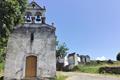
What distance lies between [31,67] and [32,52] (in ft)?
5.10

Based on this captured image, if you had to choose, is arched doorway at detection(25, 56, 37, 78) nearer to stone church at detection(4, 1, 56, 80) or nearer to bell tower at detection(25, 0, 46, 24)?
stone church at detection(4, 1, 56, 80)

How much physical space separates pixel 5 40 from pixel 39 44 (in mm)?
8600

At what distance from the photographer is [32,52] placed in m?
26.9

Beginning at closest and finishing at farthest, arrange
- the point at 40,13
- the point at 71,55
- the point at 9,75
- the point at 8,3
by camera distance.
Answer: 1. the point at 9,75
2. the point at 40,13
3. the point at 8,3
4. the point at 71,55

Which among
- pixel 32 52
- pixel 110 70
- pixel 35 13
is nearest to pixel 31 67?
pixel 32 52

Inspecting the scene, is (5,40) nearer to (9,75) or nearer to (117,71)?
(9,75)

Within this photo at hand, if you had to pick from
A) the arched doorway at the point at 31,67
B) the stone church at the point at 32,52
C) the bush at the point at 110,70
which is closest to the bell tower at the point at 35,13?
the stone church at the point at 32,52

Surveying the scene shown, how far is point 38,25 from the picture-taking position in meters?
27.7

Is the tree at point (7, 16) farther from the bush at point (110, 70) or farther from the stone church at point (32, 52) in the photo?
the bush at point (110, 70)

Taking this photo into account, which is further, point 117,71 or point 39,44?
point 117,71

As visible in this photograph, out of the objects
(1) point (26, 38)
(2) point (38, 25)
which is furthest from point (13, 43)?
(2) point (38, 25)

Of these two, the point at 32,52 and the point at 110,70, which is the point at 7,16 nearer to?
the point at 32,52

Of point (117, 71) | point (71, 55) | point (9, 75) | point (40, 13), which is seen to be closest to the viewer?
point (9, 75)

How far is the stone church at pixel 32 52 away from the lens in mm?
26406
